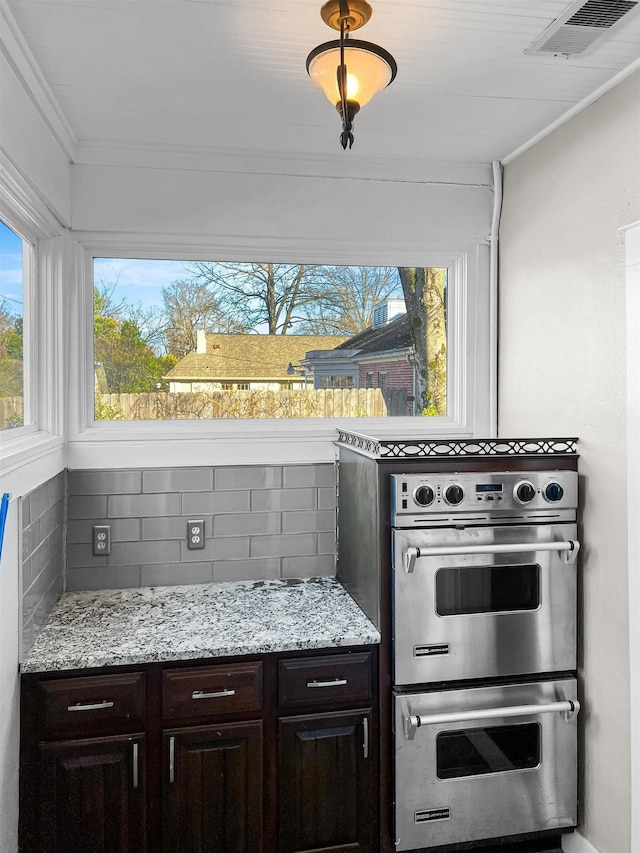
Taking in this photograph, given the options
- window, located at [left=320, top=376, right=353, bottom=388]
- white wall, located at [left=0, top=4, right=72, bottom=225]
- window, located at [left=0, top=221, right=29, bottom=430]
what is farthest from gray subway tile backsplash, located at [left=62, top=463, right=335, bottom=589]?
white wall, located at [left=0, top=4, right=72, bottom=225]

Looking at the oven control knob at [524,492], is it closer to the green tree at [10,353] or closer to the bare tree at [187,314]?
the bare tree at [187,314]

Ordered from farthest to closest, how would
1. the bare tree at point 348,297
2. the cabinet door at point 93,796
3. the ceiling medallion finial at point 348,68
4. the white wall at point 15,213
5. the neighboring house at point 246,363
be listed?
the bare tree at point 348,297 < the neighboring house at point 246,363 < the cabinet door at point 93,796 < the white wall at point 15,213 < the ceiling medallion finial at point 348,68

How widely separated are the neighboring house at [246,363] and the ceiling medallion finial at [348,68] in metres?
1.37

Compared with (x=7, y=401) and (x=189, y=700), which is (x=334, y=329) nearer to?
(x=7, y=401)

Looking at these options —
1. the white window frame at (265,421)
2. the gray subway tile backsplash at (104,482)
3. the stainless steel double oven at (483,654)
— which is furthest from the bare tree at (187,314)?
the stainless steel double oven at (483,654)

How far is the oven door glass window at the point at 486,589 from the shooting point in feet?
7.13

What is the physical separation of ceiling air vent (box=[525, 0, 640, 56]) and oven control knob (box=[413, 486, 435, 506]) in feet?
4.38

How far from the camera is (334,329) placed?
2.92 metres

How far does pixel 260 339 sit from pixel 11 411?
1098 millimetres

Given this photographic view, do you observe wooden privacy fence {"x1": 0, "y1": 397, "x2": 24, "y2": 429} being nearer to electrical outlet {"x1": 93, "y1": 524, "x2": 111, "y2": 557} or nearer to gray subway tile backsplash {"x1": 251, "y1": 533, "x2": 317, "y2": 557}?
electrical outlet {"x1": 93, "y1": 524, "x2": 111, "y2": 557}

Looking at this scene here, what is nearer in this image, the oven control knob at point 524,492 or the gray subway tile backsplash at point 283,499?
the oven control knob at point 524,492

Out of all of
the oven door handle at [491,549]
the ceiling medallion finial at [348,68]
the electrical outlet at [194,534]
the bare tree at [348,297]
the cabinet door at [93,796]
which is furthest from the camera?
the bare tree at [348,297]

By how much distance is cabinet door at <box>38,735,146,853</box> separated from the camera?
1967mm

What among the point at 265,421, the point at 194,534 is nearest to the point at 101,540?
the point at 194,534
